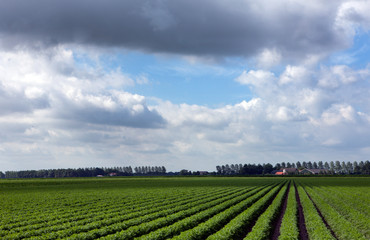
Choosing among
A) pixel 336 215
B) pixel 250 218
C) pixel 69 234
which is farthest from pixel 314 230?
pixel 69 234

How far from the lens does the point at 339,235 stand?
19547 millimetres

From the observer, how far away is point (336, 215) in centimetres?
2627

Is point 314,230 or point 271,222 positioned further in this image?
point 271,222

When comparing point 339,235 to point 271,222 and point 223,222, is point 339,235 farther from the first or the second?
point 223,222

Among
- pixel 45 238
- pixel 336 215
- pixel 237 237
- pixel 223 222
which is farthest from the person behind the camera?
pixel 336 215

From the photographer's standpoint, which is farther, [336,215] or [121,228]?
[336,215]

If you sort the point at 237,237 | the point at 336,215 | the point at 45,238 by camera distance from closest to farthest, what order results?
the point at 45,238 < the point at 237,237 < the point at 336,215

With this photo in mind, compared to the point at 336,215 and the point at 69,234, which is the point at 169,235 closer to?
the point at 69,234

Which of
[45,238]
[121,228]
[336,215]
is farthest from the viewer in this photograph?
[336,215]

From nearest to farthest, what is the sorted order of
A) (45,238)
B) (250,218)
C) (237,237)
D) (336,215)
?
(45,238) < (237,237) < (250,218) < (336,215)

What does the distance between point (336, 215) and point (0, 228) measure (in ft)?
85.6

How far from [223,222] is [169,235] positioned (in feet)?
19.6

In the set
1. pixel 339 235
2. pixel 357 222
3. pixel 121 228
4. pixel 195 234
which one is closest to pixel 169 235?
pixel 195 234

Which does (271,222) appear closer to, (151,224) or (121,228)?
(151,224)
